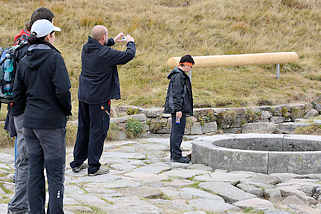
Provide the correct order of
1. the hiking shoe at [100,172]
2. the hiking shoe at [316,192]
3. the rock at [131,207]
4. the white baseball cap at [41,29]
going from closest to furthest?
the white baseball cap at [41,29] < the rock at [131,207] < the hiking shoe at [316,192] < the hiking shoe at [100,172]

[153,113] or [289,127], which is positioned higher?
[153,113]

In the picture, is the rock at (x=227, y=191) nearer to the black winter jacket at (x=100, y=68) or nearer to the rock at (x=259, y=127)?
the black winter jacket at (x=100, y=68)

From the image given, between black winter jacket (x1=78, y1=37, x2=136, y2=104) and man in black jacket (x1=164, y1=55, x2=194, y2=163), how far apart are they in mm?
1142

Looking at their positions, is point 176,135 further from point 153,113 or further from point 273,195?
point 153,113

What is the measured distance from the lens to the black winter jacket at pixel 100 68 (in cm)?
591

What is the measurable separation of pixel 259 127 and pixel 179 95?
3.97 meters

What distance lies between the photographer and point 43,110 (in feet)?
12.1

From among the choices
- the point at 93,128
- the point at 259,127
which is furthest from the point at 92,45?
the point at 259,127

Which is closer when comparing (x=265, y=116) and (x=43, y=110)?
(x=43, y=110)

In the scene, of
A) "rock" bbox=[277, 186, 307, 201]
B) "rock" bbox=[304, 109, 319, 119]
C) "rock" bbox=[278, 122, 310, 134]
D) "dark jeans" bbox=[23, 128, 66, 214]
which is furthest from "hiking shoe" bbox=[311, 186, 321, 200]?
"rock" bbox=[304, 109, 319, 119]

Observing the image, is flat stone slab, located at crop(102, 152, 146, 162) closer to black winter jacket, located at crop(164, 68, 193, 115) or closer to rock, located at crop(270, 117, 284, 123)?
black winter jacket, located at crop(164, 68, 193, 115)

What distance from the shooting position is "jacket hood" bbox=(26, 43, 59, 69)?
12.2ft

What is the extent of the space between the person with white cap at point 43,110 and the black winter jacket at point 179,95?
3.14 metres

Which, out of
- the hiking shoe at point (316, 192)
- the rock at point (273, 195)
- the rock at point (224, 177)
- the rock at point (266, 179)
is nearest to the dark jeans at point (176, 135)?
the rock at point (224, 177)
